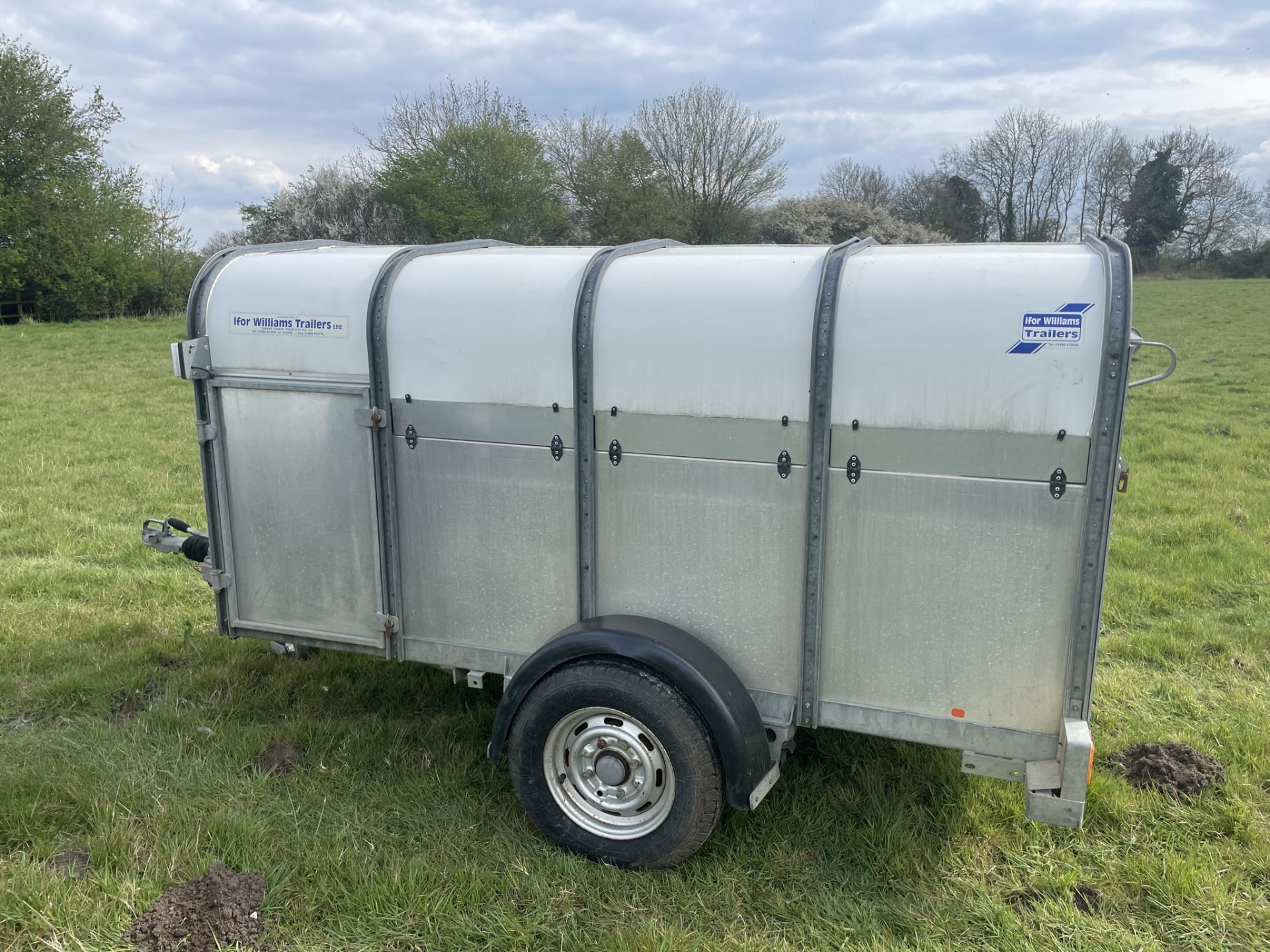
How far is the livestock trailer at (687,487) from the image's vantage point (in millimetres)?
3531

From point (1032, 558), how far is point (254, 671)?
181 inches

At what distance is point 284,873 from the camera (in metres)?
3.95

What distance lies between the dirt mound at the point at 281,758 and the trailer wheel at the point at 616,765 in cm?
139

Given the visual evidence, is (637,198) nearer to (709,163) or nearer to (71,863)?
(709,163)

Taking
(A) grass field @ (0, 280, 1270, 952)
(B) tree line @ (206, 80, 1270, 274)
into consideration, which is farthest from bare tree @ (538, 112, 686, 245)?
(A) grass field @ (0, 280, 1270, 952)

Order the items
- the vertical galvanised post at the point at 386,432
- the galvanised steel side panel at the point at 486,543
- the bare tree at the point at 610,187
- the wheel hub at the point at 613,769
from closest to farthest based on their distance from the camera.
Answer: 1. the wheel hub at the point at 613,769
2. the galvanised steel side panel at the point at 486,543
3. the vertical galvanised post at the point at 386,432
4. the bare tree at the point at 610,187

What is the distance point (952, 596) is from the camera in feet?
12.2

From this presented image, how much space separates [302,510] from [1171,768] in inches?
178

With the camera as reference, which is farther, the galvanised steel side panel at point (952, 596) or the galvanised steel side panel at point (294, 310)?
the galvanised steel side panel at point (294, 310)

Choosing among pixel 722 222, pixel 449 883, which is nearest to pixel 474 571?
pixel 449 883

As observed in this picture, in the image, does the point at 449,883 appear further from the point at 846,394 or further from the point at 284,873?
the point at 846,394

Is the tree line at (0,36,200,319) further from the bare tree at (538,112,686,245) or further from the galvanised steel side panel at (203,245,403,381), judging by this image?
the galvanised steel side panel at (203,245,403,381)

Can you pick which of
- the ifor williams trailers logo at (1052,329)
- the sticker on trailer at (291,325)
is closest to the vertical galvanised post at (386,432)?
the sticker on trailer at (291,325)

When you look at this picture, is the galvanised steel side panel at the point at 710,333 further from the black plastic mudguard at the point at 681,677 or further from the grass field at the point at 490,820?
the grass field at the point at 490,820
